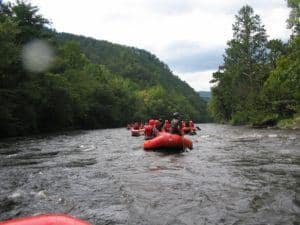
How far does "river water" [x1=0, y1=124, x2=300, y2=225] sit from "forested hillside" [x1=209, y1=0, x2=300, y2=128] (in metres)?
33.7

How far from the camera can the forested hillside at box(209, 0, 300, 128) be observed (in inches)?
1959

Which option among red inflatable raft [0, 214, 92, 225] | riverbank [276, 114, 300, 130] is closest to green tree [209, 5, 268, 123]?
riverbank [276, 114, 300, 130]

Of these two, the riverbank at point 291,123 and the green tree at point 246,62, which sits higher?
the green tree at point 246,62

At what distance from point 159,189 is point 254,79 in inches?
2214

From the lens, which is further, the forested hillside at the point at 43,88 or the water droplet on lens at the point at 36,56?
the water droplet on lens at the point at 36,56

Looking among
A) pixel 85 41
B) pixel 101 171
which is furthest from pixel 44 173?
pixel 85 41

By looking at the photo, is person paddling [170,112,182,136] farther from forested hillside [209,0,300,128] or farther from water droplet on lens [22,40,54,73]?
forested hillside [209,0,300,128]

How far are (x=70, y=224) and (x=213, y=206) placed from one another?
4858 millimetres

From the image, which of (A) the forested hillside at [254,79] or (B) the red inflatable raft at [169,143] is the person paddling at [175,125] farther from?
(A) the forested hillside at [254,79]

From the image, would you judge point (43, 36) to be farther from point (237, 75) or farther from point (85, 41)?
point (85, 41)

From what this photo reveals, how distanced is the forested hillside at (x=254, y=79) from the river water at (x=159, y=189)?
3372 cm

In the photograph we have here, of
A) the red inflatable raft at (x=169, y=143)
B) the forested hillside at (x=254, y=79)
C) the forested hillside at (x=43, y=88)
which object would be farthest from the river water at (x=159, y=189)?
the forested hillside at (x=254, y=79)

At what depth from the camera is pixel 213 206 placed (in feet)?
28.5

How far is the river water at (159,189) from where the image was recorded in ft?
26.8
